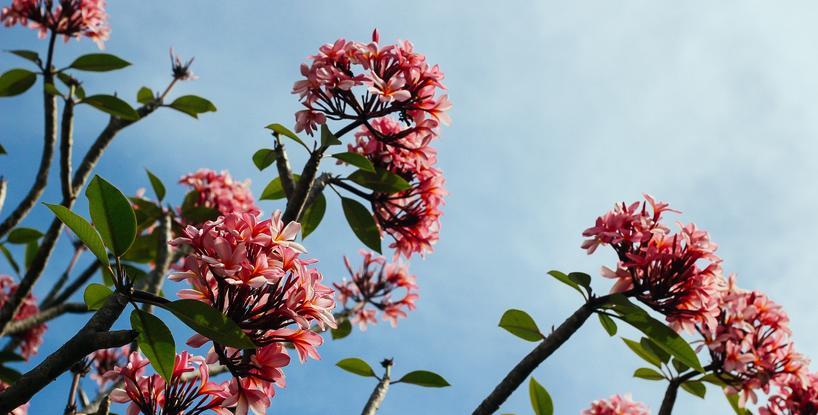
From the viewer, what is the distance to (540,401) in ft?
9.97

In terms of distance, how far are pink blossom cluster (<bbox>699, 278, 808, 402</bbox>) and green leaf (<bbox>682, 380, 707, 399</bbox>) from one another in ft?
0.54

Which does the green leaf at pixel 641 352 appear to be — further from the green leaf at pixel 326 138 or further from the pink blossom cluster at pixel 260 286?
the pink blossom cluster at pixel 260 286

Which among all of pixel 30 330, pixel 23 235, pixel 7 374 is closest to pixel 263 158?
pixel 7 374

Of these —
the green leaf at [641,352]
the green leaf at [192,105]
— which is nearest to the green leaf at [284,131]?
the green leaf at [641,352]

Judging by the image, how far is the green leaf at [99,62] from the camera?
15.5 feet

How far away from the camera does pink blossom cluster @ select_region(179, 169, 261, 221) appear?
508 centimetres

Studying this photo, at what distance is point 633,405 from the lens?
4070mm

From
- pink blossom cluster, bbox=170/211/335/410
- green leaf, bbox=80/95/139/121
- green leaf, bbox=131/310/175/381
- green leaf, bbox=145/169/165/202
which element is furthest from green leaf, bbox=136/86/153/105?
green leaf, bbox=131/310/175/381

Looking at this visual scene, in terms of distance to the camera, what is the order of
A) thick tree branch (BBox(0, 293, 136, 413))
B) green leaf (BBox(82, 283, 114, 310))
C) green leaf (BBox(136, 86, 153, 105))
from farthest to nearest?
green leaf (BBox(136, 86, 153, 105)) → green leaf (BBox(82, 283, 114, 310)) → thick tree branch (BBox(0, 293, 136, 413))

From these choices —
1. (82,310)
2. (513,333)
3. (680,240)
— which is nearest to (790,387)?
(680,240)

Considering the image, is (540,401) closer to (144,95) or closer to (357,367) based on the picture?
(357,367)

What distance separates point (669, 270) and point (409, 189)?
1220mm

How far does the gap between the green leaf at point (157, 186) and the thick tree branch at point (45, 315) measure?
99cm

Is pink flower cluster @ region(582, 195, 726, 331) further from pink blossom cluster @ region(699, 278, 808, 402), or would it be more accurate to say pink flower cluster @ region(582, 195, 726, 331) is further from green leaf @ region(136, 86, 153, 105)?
green leaf @ region(136, 86, 153, 105)
